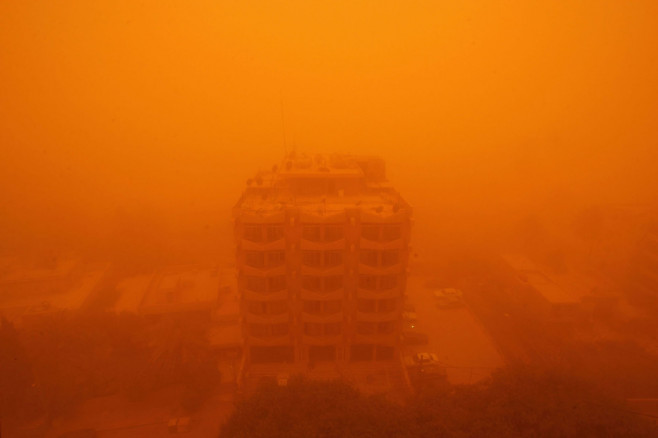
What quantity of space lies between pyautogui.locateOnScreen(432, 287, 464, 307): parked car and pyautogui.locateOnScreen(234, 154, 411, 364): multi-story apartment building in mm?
8908

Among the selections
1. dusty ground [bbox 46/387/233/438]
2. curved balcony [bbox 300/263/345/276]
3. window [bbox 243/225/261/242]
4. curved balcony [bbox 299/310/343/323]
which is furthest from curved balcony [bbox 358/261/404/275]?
dusty ground [bbox 46/387/233/438]

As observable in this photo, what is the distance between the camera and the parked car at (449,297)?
1075 inches

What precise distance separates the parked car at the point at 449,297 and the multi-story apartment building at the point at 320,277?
8908 millimetres

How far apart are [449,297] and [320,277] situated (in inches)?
549

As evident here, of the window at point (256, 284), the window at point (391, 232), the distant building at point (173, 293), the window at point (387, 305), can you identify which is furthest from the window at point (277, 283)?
the distant building at point (173, 293)

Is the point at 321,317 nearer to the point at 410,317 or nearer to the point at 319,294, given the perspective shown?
the point at 319,294

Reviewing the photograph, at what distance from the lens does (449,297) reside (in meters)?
27.6

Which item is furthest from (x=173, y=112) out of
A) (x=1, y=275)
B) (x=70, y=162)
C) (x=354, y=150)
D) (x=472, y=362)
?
(x=472, y=362)

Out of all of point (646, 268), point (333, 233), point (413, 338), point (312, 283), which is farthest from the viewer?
point (646, 268)

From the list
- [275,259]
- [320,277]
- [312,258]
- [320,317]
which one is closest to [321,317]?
[320,317]

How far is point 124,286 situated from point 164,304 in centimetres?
662

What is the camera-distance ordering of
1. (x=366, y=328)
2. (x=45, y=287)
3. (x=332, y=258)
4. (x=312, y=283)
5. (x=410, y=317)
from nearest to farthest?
(x=332, y=258)
(x=312, y=283)
(x=366, y=328)
(x=410, y=317)
(x=45, y=287)

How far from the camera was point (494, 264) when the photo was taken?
3288 cm

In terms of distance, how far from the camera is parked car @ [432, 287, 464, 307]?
2730cm
